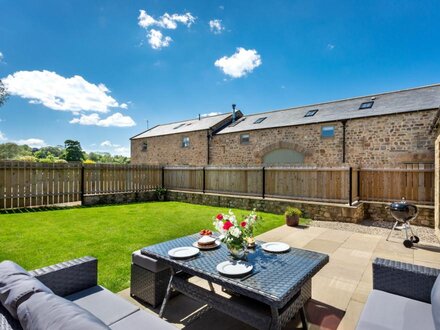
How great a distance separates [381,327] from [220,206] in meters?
8.68

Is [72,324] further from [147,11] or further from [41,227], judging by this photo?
[147,11]

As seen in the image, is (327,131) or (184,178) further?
(327,131)

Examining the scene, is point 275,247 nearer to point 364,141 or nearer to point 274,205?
point 274,205

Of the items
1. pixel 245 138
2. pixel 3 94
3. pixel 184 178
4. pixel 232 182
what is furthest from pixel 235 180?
pixel 3 94

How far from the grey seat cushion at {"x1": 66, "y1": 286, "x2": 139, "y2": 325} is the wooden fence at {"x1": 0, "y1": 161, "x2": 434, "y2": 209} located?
751 cm

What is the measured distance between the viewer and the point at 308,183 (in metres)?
8.48

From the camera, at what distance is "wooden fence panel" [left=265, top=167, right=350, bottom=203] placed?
25.5 ft

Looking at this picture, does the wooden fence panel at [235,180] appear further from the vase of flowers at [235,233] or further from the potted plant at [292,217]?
the vase of flowers at [235,233]

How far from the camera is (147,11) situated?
8.45 metres

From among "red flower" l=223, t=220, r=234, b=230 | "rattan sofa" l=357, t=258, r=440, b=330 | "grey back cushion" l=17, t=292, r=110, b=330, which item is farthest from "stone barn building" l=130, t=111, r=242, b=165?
"grey back cushion" l=17, t=292, r=110, b=330

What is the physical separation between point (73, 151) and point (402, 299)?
49594 millimetres

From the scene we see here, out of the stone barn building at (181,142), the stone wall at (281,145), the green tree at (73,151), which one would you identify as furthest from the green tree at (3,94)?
the green tree at (73,151)

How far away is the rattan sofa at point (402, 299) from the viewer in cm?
174

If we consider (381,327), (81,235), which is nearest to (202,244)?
(381,327)
